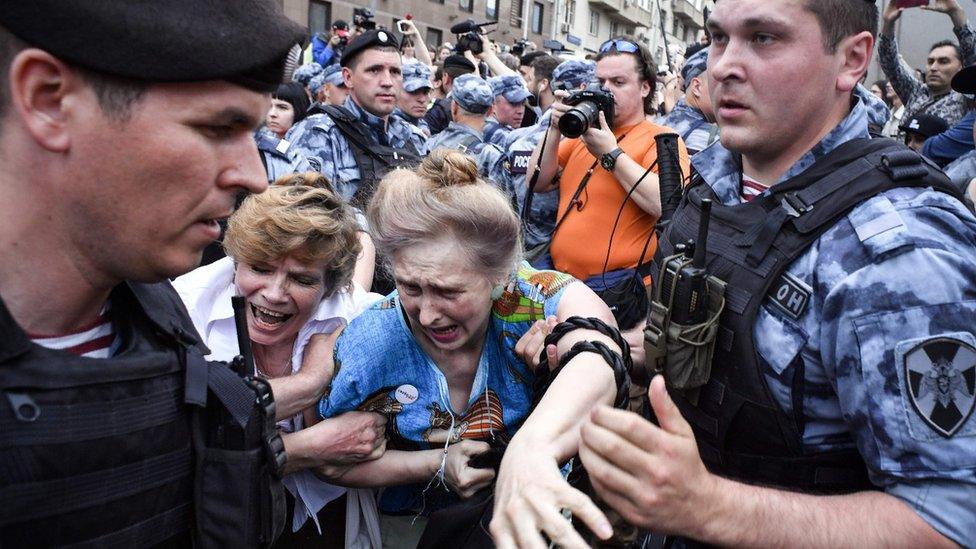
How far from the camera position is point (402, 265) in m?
2.29

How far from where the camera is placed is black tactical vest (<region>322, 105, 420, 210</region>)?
14.6ft

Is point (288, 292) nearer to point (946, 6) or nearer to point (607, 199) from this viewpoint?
point (607, 199)

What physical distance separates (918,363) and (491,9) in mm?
30981

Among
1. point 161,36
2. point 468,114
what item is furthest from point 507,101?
point 161,36

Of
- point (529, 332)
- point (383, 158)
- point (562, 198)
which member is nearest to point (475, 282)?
point (529, 332)

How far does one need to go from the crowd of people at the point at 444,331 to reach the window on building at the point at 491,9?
29.2 m

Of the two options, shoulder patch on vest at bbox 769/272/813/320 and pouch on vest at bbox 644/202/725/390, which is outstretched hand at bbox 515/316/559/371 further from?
shoulder patch on vest at bbox 769/272/813/320

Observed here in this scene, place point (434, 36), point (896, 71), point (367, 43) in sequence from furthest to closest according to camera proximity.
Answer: point (434, 36), point (896, 71), point (367, 43)

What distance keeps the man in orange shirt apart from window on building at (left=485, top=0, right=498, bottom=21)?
1096 inches

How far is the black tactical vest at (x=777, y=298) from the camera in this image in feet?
5.26

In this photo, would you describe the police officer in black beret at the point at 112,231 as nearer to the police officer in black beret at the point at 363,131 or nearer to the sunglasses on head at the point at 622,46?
the police officer in black beret at the point at 363,131

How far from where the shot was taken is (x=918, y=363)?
4.58 ft

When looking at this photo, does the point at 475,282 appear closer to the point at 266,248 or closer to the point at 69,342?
the point at 266,248

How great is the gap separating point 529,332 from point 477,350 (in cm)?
27
